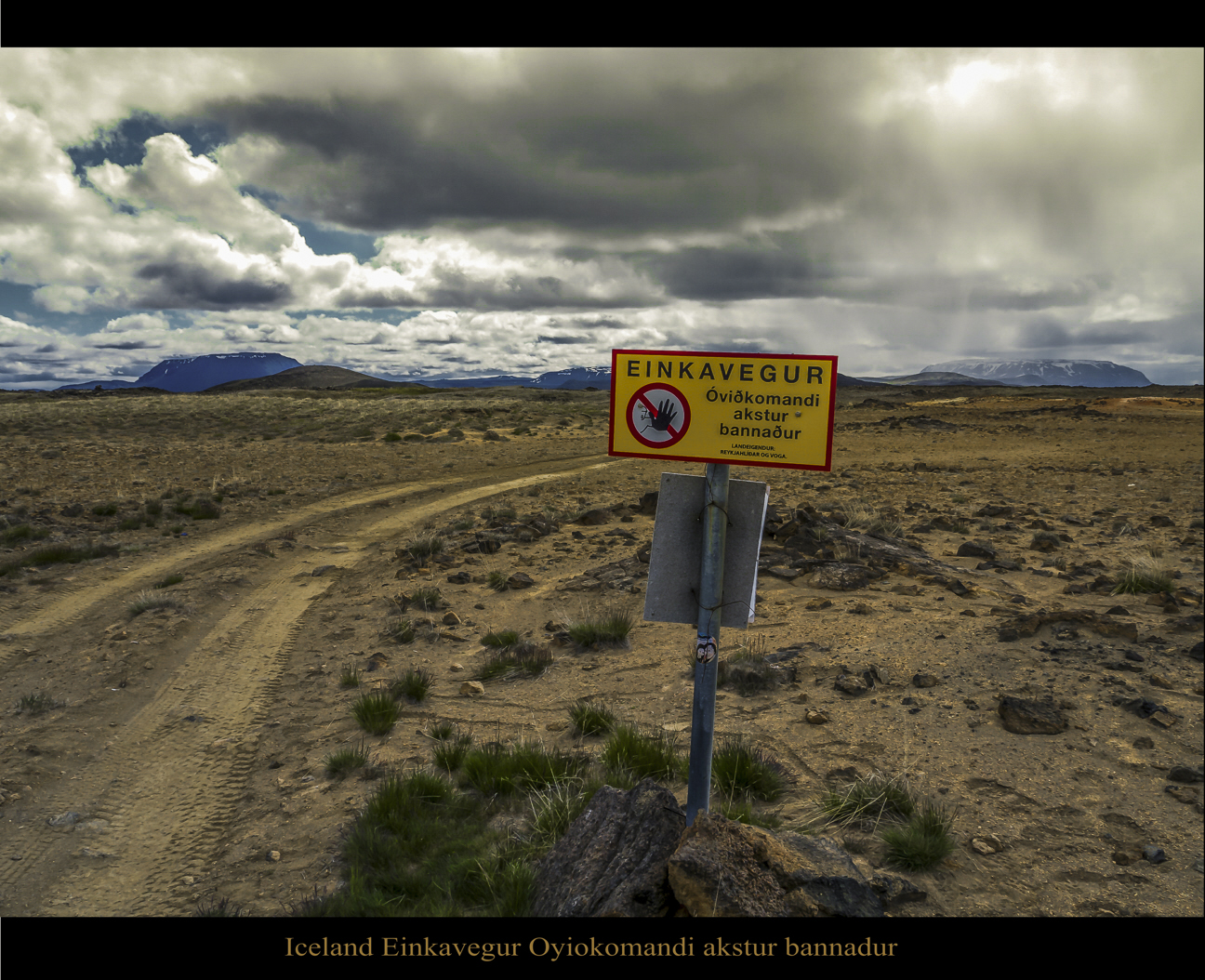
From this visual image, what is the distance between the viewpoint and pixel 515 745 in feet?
17.9

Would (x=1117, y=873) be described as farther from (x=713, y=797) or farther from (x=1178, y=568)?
(x=1178, y=568)

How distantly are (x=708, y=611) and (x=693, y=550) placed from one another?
337 millimetres

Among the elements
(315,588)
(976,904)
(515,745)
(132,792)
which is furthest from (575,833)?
(315,588)

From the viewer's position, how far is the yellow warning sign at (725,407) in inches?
127

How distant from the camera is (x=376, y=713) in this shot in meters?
6.41

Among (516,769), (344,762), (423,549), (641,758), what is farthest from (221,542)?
(641,758)

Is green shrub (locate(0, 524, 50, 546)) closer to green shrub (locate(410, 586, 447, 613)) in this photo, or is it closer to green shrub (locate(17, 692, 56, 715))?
green shrub (locate(17, 692, 56, 715))

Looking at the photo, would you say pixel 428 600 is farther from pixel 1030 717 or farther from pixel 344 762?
pixel 1030 717

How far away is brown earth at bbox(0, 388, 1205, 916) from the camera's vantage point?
4355 millimetres

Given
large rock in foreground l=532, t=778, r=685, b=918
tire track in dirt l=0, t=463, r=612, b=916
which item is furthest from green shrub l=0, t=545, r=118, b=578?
large rock in foreground l=532, t=778, r=685, b=918

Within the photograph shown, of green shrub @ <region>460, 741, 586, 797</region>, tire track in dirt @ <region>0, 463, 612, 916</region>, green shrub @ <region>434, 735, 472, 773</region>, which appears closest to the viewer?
tire track in dirt @ <region>0, 463, 612, 916</region>

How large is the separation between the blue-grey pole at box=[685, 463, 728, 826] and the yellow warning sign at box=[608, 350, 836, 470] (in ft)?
0.67
